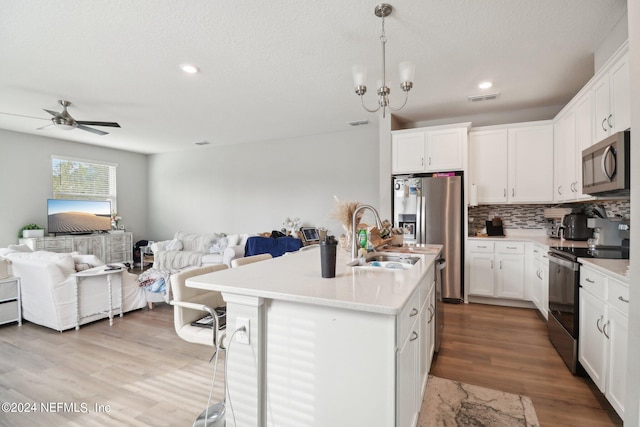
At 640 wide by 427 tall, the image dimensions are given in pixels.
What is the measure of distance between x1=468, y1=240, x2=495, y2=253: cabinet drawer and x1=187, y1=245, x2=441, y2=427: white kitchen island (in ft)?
9.79

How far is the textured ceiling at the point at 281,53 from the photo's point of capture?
2195mm

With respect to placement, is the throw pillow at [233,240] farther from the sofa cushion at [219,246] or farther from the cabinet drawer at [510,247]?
the cabinet drawer at [510,247]

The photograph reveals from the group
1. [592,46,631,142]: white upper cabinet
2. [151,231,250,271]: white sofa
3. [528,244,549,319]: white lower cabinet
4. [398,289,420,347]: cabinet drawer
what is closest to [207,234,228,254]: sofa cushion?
[151,231,250,271]: white sofa

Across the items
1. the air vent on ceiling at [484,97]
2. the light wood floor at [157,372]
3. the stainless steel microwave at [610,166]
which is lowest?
the light wood floor at [157,372]

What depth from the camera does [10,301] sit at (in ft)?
11.1

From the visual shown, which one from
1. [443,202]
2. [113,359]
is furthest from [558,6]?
[113,359]

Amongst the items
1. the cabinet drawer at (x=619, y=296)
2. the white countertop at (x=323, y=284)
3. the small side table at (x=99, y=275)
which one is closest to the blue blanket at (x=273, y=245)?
the small side table at (x=99, y=275)

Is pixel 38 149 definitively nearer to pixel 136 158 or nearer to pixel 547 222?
pixel 136 158

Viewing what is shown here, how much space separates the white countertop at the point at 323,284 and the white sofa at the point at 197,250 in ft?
12.6

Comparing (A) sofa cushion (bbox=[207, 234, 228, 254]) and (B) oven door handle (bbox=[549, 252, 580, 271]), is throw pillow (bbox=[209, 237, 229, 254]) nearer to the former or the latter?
(A) sofa cushion (bbox=[207, 234, 228, 254])

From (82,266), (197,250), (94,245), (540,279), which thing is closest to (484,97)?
(540,279)

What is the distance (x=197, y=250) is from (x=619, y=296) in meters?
6.29

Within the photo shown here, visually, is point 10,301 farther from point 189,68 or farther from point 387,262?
point 387,262

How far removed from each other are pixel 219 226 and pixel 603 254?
6559 millimetres
